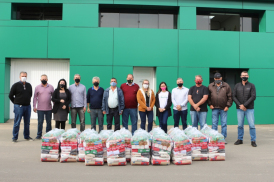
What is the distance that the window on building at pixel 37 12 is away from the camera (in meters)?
12.4

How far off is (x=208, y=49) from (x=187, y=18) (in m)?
1.83

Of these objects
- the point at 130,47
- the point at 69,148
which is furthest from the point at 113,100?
the point at 130,47

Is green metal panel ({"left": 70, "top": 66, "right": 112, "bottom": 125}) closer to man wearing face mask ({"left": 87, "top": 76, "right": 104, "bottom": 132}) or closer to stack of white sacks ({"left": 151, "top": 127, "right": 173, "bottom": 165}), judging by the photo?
man wearing face mask ({"left": 87, "top": 76, "right": 104, "bottom": 132})

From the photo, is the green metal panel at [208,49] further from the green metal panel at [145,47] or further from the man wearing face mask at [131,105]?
the man wearing face mask at [131,105]

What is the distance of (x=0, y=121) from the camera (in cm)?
1167

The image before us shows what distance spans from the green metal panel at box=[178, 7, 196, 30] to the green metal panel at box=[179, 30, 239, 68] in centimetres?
25

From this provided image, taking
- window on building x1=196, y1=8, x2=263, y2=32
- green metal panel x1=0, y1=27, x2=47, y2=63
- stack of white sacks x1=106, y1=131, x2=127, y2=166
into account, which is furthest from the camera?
window on building x1=196, y1=8, x2=263, y2=32

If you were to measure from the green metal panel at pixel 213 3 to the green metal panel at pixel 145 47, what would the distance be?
165 cm

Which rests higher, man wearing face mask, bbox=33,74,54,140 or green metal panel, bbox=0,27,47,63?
green metal panel, bbox=0,27,47,63

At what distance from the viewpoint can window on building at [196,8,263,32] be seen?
506 inches

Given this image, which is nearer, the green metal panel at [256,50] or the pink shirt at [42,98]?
the pink shirt at [42,98]

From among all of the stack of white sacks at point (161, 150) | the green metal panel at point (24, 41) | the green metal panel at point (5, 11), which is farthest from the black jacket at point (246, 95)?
the green metal panel at point (5, 11)

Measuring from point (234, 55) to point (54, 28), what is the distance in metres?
8.78

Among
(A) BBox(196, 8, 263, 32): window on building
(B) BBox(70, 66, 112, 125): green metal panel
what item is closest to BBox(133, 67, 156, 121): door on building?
(B) BBox(70, 66, 112, 125): green metal panel
